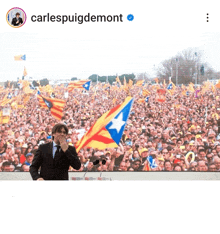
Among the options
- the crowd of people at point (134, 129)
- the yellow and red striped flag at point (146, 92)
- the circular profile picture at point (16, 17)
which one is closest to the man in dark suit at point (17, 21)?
the circular profile picture at point (16, 17)

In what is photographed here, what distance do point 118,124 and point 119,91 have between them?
1.55 feet

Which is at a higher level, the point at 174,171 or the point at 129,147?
the point at 129,147

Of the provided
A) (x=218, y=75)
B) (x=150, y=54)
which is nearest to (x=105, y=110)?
(x=150, y=54)

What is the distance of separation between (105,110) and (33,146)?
3.33ft

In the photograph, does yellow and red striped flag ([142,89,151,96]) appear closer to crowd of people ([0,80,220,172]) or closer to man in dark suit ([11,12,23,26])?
crowd of people ([0,80,220,172])

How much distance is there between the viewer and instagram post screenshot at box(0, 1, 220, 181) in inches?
178

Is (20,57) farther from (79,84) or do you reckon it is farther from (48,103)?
(79,84)

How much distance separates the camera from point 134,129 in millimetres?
4750

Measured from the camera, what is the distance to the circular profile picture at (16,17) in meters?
4.32

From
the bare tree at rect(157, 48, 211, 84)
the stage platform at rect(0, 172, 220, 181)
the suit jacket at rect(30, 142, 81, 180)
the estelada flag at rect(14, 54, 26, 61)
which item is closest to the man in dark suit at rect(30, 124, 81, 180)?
the suit jacket at rect(30, 142, 81, 180)

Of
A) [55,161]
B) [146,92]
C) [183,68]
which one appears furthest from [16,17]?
[55,161]
